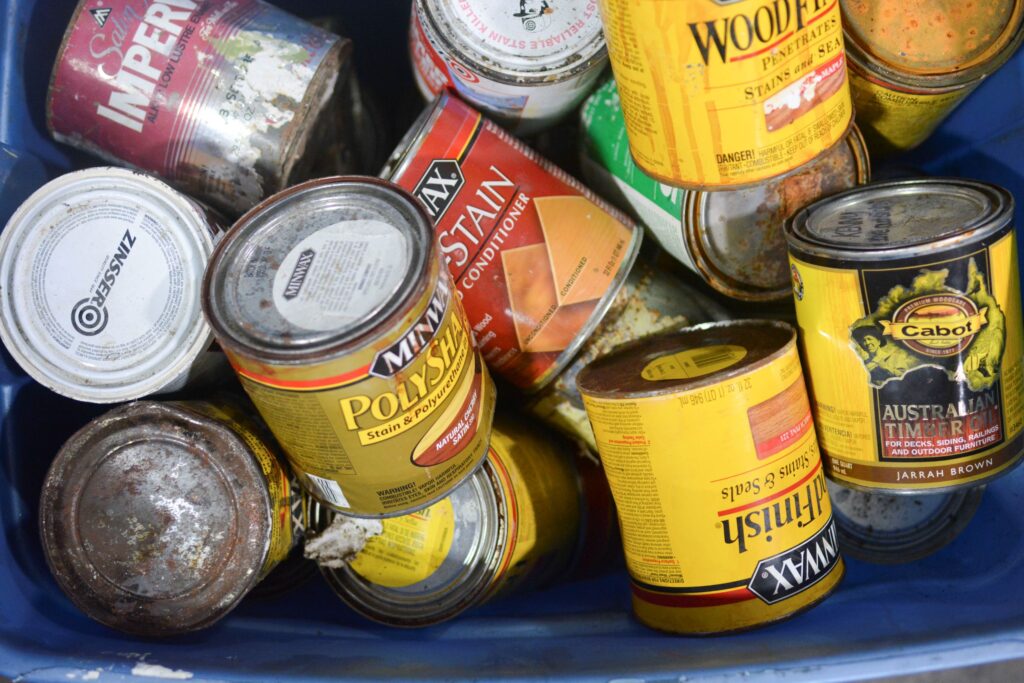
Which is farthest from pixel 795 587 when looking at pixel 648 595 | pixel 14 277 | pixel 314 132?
pixel 14 277

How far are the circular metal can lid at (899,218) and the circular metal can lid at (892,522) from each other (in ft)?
1.99

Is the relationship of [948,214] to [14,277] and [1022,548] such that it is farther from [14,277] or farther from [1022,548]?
[14,277]

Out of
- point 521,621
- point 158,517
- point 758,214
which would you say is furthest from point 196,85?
point 521,621

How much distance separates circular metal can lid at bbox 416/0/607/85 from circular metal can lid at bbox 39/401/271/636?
68 cm

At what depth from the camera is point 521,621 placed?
5.02 feet

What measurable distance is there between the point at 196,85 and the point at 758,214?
92 centimetres

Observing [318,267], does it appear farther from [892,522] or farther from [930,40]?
[892,522]

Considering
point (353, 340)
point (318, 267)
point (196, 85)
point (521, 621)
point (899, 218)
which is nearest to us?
point (353, 340)

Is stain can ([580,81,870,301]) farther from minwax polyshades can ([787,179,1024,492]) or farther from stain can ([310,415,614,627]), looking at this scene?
stain can ([310,415,614,627])

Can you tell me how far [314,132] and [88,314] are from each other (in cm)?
47

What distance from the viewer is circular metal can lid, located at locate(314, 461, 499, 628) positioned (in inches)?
54.5

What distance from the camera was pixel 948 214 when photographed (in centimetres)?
121

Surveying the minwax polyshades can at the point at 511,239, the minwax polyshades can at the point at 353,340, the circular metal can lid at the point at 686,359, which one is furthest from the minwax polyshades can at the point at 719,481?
the minwax polyshades can at the point at 353,340

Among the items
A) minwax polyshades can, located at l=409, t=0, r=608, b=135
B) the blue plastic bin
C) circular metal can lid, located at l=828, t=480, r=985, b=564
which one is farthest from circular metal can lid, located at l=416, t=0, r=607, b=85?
circular metal can lid, located at l=828, t=480, r=985, b=564
